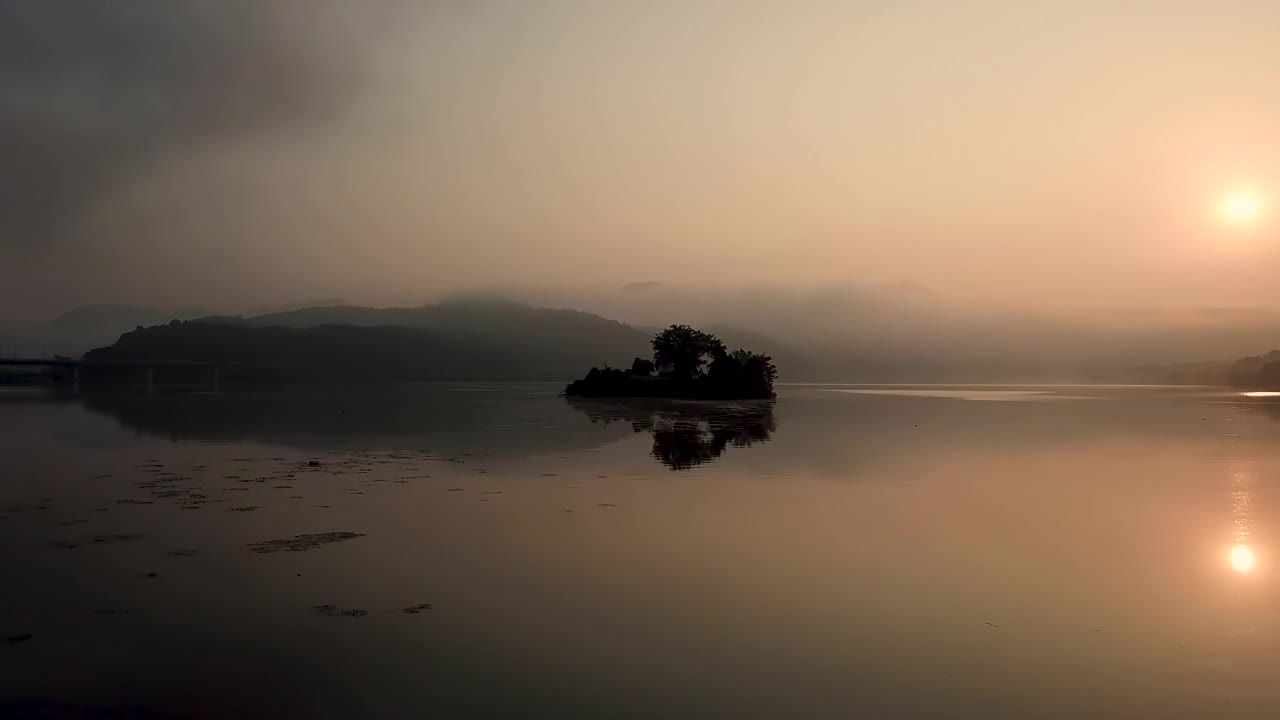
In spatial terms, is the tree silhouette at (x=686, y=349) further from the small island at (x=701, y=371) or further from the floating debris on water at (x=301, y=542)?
the floating debris on water at (x=301, y=542)

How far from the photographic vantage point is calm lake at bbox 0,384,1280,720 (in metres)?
10.3

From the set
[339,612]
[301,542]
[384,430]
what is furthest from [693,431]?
[339,612]

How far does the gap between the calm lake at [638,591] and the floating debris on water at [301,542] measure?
0.22m

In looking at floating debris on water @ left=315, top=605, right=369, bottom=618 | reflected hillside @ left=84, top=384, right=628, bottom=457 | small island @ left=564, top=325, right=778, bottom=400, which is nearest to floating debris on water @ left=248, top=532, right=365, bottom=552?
floating debris on water @ left=315, top=605, right=369, bottom=618

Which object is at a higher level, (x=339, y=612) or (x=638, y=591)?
(x=339, y=612)

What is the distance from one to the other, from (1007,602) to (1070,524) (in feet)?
29.3

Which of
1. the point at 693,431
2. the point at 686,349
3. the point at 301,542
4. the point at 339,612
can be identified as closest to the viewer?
the point at 339,612

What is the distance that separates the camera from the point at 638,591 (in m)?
14.8

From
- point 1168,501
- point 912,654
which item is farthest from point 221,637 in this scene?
point 1168,501

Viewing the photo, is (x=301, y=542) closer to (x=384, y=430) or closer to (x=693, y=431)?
(x=384, y=430)

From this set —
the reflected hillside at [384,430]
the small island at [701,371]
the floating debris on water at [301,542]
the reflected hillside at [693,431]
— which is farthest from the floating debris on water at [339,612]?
the small island at [701,371]

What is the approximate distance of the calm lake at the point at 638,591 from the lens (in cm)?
1027

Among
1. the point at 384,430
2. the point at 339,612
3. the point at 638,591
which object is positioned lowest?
the point at 638,591

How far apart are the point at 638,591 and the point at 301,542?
863cm
